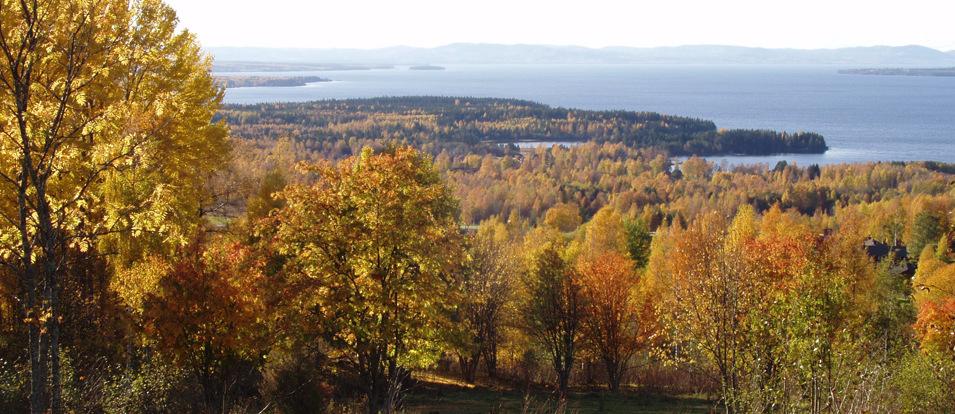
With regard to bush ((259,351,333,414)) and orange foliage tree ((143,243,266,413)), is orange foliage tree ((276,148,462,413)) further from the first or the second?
orange foliage tree ((143,243,266,413))

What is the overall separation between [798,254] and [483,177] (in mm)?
79364

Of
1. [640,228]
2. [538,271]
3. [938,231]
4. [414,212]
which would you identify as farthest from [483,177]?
[414,212]

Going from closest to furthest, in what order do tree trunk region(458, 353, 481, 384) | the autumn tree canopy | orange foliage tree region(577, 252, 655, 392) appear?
the autumn tree canopy, tree trunk region(458, 353, 481, 384), orange foliage tree region(577, 252, 655, 392)

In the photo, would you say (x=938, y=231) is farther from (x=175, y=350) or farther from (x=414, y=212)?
(x=175, y=350)

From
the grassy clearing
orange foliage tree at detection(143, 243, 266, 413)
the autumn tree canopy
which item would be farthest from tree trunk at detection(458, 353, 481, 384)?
the autumn tree canopy

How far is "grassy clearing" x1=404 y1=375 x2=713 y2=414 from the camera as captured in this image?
17250 mm

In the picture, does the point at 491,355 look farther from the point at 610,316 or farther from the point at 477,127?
the point at 477,127

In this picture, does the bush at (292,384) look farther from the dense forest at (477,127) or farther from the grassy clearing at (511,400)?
the dense forest at (477,127)

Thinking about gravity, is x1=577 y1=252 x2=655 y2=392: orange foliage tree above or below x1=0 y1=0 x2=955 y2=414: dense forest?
below

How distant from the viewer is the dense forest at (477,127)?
393ft

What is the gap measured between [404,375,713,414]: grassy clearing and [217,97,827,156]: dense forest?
280 ft

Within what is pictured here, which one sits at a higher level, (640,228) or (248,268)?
(248,268)

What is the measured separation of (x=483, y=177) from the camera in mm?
99000

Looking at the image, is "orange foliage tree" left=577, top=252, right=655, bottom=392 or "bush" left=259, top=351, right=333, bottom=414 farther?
"orange foliage tree" left=577, top=252, right=655, bottom=392
